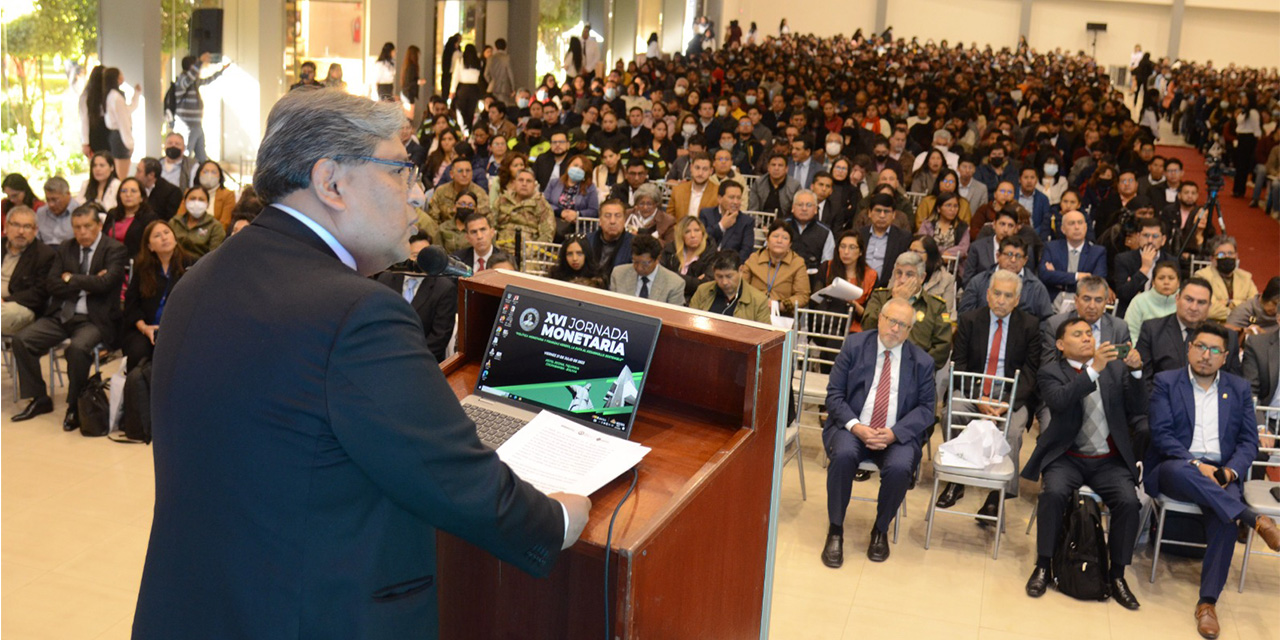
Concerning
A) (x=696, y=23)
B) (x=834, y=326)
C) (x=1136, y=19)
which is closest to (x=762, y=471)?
(x=834, y=326)

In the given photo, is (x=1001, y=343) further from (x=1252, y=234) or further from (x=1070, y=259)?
(x=1252, y=234)

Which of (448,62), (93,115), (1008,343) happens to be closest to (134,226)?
(93,115)

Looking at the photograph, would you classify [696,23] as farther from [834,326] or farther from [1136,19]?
[834,326]

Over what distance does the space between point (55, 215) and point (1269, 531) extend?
760 cm

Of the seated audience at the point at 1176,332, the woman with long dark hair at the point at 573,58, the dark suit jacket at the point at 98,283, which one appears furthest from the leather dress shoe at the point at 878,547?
the woman with long dark hair at the point at 573,58

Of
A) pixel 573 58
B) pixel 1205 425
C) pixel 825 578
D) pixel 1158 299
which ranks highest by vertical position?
pixel 573 58

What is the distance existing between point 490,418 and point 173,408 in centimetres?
84

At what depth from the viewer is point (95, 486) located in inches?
207

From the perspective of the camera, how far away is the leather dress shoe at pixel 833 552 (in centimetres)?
486

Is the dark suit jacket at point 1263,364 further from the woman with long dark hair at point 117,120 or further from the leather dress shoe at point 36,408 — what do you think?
the woman with long dark hair at point 117,120

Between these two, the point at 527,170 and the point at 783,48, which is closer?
the point at 527,170

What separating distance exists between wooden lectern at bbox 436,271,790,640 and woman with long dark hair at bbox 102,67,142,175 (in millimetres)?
10053

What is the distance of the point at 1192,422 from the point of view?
4.89m

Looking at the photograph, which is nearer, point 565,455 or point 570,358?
point 565,455
